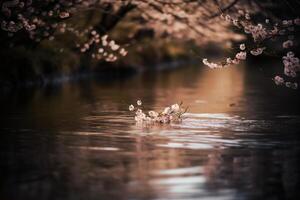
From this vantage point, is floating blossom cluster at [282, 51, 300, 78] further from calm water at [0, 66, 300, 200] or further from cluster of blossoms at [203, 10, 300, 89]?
calm water at [0, 66, 300, 200]

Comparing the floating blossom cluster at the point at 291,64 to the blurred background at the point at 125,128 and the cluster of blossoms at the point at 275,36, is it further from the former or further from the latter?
the blurred background at the point at 125,128

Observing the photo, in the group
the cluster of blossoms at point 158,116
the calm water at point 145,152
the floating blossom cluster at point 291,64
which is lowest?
the calm water at point 145,152

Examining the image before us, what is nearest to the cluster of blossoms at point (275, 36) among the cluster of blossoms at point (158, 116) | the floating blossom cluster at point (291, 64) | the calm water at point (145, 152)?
the floating blossom cluster at point (291, 64)

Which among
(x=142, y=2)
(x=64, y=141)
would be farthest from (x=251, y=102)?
(x=64, y=141)

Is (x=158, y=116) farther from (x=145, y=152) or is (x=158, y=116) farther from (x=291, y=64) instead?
(x=145, y=152)

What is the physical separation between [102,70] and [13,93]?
17893 mm

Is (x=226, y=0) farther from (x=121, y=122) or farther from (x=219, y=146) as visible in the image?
(x=219, y=146)

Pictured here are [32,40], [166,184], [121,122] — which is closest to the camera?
[166,184]

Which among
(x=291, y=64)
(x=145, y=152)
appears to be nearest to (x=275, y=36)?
(x=291, y=64)

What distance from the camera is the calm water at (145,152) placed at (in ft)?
32.4

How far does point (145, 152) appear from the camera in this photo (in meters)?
13.2

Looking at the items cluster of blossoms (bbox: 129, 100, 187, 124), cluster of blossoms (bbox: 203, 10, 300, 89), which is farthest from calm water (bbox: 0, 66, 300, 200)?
cluster of blossoms (bbox: 203, 10, 300, 89)

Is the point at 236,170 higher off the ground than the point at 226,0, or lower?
lower

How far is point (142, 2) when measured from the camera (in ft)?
88.7
